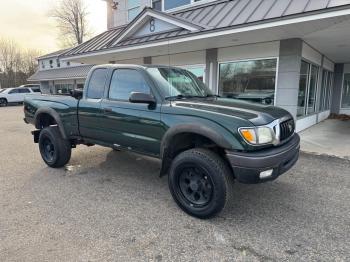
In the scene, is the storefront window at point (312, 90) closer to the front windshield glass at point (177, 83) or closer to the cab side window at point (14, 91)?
the front windshield glass at point (177, 83)

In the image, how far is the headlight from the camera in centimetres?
300

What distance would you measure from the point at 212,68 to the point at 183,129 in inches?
258

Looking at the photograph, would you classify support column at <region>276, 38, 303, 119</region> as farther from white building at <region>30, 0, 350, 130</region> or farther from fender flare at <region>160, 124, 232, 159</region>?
fender flare at <region>160, 124, 232, 159</region>

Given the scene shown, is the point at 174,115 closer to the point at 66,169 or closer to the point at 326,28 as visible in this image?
the point at 66,169

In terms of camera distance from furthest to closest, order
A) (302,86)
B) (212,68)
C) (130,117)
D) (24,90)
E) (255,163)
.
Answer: (24,90) → (212,68) → (302,86) → (130,117) → (255,163)

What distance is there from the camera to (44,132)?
5.34 m

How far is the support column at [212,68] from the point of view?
9.28m

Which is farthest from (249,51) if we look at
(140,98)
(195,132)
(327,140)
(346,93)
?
(346,93)

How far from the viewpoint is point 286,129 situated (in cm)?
356

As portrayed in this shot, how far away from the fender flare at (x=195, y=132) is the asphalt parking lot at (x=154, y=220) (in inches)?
36.5

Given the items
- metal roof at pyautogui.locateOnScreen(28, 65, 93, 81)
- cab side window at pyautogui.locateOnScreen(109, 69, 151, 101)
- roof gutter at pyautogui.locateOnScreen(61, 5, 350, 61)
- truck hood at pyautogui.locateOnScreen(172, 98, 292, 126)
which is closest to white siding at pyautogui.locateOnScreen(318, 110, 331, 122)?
roof gutter at pyautogui.locateOnScreen(61, 5, 350, 61)

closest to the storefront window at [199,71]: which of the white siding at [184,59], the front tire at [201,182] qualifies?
the white siding at [184,59]

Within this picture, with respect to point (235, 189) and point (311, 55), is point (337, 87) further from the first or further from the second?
point (235, 189)

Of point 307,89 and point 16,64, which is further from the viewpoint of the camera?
point 16,64
